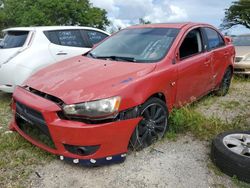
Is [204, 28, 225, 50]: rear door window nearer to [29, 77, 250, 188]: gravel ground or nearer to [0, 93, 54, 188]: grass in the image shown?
[29, 77, 250, 188]: gravel ground

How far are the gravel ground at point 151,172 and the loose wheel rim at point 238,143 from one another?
31cm

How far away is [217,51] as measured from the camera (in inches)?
230

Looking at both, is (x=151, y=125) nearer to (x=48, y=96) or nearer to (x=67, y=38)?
(x=48, y=96)

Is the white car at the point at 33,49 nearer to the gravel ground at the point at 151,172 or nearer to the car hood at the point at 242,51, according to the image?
the gravel ground at the point at 151,172

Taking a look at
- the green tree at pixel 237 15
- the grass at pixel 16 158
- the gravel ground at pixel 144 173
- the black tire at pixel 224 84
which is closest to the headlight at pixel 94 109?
the gravel ground at pixel 144 173

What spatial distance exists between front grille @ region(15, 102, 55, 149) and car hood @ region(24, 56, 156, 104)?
0.29 m

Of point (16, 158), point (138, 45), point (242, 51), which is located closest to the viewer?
point (16, 158)

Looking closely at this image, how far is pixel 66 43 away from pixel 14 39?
1033 millimetres

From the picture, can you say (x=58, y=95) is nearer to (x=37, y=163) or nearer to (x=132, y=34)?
(x=37, y=163)

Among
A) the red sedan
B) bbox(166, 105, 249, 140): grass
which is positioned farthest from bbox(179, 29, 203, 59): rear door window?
bbox(166, 105, 249, 140): grass

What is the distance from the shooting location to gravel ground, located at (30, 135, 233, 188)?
3.35 m

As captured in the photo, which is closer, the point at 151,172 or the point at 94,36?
the point at 151,172

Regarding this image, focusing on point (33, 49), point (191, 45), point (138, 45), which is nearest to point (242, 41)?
point (191, 45)

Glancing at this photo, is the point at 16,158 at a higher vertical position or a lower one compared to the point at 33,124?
lower
